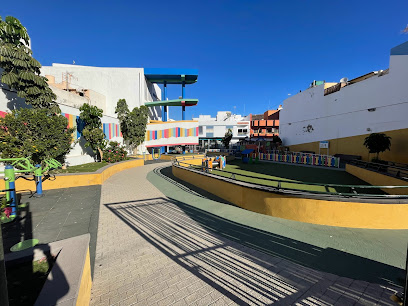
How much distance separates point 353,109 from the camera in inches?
797

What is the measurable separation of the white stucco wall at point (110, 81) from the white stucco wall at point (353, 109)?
96.6 ft

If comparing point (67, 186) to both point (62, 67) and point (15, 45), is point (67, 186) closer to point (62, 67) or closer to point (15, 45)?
point (15, 45)

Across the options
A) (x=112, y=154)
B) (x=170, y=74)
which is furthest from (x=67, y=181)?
(x=170, y=74)

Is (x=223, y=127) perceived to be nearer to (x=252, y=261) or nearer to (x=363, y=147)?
(x=363, y=147)

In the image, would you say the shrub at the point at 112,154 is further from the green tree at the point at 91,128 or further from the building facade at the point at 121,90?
the building facade at the point at 121,90

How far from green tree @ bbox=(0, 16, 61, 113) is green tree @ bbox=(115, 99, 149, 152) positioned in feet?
46.8

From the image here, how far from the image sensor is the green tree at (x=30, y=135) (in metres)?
8.74

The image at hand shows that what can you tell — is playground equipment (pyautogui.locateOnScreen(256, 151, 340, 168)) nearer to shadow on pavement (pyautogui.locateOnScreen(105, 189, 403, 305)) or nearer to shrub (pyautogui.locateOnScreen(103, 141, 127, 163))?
shadow on pavement (pyautogui.locateOnScreen(105, 189, 403, 305))

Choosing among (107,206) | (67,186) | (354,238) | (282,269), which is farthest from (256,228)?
(67,186)

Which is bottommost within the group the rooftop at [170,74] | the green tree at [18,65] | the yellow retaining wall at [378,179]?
the yellow retaining wall at [378,179]

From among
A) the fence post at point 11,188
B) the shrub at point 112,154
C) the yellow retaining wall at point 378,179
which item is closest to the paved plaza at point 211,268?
the fence post at point 11,188

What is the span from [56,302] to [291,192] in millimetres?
6169

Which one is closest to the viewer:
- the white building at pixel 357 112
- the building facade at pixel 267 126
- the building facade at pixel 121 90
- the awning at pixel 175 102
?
the white building at pixel 357 112

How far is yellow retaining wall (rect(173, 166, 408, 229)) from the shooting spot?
17.4 ft
